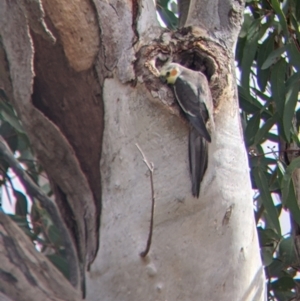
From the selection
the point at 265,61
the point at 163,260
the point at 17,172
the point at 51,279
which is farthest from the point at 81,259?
the point at 265,61

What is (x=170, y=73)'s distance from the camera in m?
1.04

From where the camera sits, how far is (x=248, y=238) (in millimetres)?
1052

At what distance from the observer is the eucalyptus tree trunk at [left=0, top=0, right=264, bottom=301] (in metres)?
1.02

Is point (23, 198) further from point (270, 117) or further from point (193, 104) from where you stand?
point (193, 104)

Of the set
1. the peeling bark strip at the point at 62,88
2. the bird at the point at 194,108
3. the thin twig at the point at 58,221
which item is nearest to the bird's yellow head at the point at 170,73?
the bird at the point at 194,108

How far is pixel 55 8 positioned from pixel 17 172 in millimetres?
396

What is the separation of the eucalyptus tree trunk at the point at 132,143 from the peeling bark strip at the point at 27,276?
0.05 ft

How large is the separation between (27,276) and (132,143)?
0.88 ft

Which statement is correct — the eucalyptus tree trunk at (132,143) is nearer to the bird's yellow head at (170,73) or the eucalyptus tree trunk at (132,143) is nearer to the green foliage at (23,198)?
the bird's yellow head at (170,73)

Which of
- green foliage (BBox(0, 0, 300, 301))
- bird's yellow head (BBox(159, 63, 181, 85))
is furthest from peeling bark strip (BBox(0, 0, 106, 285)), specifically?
green foliage (BBox(0, 0, 300, 301))

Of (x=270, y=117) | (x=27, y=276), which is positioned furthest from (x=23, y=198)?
(x=27, y=276)

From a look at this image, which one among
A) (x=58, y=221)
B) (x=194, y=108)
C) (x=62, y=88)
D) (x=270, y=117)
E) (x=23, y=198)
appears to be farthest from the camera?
(x=23, y=198)

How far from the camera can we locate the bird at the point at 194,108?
1.01 metres

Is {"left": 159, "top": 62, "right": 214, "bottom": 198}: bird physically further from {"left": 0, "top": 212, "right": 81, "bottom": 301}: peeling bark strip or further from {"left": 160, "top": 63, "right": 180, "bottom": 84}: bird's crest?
{"left": 0, "top": 212, "right": 81, "bottom": 301}: peeling bark strip
